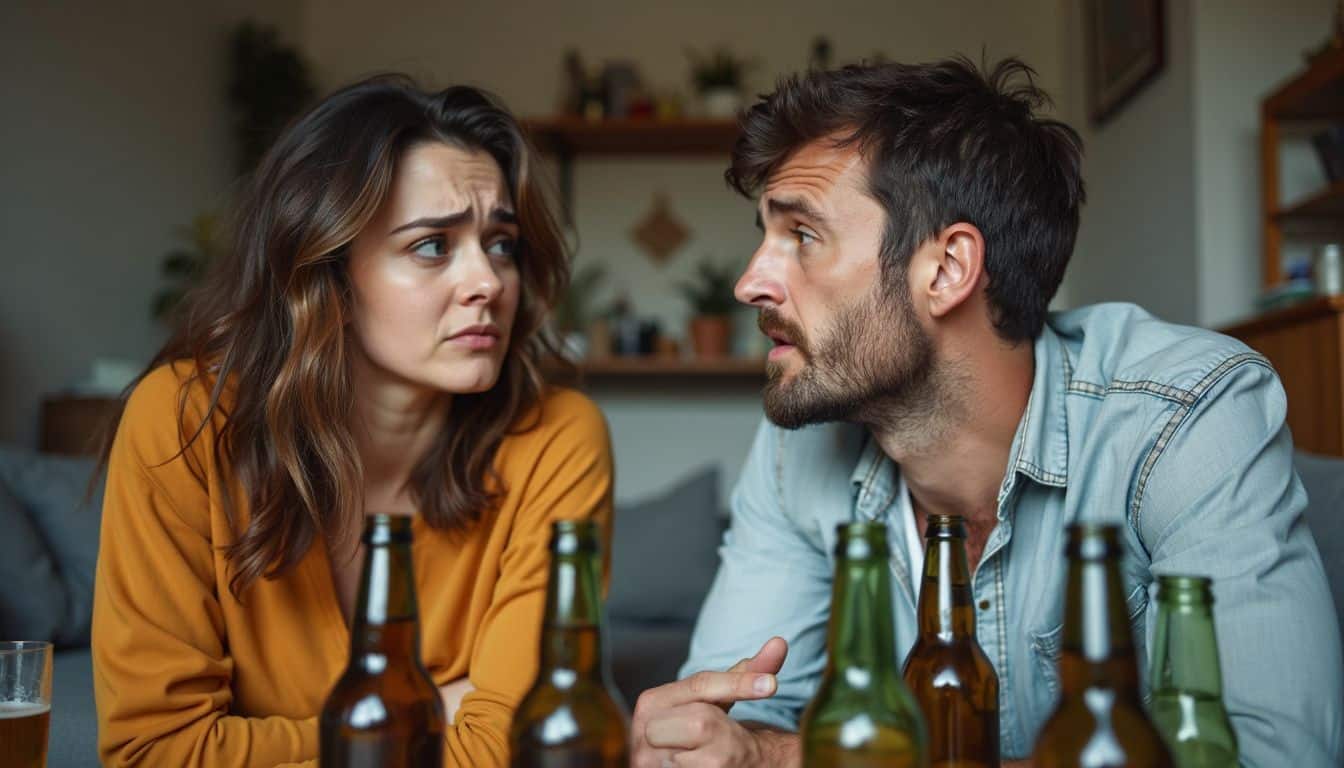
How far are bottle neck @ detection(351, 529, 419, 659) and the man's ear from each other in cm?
87

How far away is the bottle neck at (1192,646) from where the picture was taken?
61 cm

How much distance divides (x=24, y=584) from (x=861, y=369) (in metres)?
1.89

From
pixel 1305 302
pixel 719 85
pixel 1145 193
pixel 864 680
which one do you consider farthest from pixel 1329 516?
pixel 719 85

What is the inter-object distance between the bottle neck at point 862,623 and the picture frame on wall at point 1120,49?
3362 mm

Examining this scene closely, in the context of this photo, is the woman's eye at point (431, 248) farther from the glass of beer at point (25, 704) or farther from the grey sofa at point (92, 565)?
the glass of beer at point (25, 704)

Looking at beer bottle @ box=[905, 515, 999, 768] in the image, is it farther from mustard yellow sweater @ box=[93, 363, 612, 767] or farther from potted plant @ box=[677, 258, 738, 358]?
potted plant @ box=[677, 258, 738, 358]

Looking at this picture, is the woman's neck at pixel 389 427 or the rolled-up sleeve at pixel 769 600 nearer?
the rolled-up sleeve at pixel 769 600

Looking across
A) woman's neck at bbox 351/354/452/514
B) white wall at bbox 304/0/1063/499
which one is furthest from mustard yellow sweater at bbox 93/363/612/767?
white wall at bbox 304/0/1063/499

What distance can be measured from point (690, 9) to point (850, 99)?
3.85m

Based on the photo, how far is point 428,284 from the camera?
4.82 ft

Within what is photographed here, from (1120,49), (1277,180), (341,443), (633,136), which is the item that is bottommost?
(341,443)

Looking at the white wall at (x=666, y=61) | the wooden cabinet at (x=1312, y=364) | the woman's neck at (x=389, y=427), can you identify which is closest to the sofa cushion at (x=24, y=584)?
the woman's neck at (x=389, y=427)

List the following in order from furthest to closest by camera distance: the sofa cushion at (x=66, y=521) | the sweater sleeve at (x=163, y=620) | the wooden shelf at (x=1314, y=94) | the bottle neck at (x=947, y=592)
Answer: the wooden shelf at (x=1314, y=94) → the sofa cushion at (x=66, y=521) → the sweater sleeve at (x=163, y=620) → the bottle neck at (x=947, y=592)

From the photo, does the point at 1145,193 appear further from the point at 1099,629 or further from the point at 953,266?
the point at 1099,629
